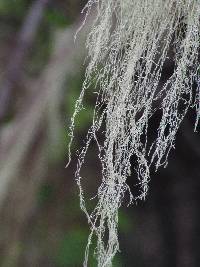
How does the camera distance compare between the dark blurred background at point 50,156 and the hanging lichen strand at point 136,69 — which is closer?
the hanging lichen strand at point 136,69

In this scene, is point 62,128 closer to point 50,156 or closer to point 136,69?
point 50,156

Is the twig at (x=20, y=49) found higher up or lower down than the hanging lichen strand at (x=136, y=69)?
higher up

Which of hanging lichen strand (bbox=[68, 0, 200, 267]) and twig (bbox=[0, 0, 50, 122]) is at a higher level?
twig (bbox=[0, 0, 50, 122])

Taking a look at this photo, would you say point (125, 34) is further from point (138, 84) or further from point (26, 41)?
point (26, 41)

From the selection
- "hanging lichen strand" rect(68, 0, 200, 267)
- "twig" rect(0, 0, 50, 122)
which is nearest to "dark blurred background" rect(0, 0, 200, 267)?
"twig" rect(0, 0, 50, 122)

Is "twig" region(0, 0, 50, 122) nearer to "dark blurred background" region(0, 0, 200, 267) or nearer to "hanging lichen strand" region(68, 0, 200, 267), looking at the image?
"dark blurred background" region(0, 0, 200, 267)

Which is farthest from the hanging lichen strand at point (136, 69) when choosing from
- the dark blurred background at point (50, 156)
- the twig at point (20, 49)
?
the twig at point (20, 49)

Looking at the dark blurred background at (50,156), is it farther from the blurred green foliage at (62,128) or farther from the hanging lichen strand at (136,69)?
the hanging lichen strand at (136,69)

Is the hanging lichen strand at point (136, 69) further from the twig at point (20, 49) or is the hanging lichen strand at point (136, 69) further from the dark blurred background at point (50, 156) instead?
the twig at point (20, 49)

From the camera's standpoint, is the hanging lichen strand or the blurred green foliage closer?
the hanging lichen strand

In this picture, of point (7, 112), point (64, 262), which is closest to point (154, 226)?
point (64, 262)
